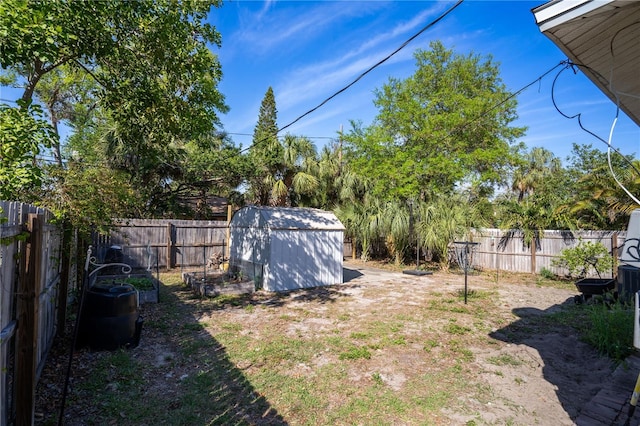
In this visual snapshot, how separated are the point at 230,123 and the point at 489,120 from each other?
50.7ft

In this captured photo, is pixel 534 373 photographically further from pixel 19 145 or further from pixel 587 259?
→ pixel 587 259

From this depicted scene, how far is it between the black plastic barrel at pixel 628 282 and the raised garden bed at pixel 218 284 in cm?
774

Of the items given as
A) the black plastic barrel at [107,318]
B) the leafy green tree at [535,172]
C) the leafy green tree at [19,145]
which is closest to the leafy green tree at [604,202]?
the leafy green tree at [535,172]

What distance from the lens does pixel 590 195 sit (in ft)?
35.2

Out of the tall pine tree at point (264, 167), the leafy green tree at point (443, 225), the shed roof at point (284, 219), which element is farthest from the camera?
the tall pine tree at point (264, 167)

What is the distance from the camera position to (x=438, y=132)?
16938 mm

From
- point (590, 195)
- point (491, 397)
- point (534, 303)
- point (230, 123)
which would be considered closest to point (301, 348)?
point (491, 397)

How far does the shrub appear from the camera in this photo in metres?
9.56

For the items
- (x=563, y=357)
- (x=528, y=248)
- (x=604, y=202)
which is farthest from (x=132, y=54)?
(x=604, y=202)

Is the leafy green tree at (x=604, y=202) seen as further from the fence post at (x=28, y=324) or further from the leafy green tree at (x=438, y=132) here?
the fence post at (x=28, y=324)

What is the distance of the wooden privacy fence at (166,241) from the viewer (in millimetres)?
11250

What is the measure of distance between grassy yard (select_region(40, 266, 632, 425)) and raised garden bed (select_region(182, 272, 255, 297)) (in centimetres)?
58

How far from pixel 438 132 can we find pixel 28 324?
17460 millimetres

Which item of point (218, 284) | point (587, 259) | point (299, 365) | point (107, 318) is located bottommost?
point (299, 365)
